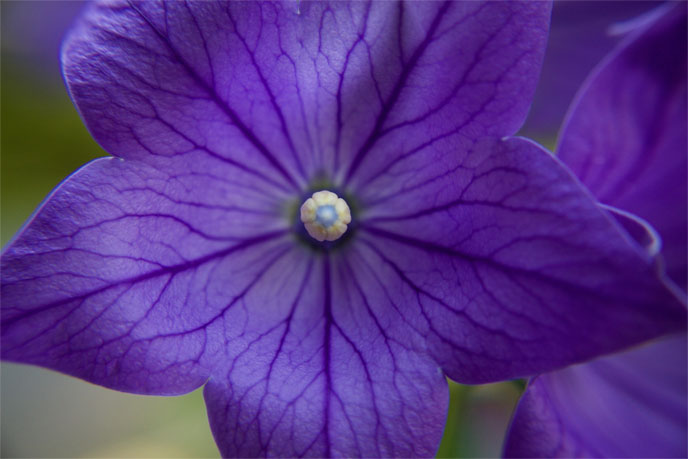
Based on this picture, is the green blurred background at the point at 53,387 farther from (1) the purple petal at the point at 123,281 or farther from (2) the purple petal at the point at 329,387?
(1) the purple petal at the point at 123,281

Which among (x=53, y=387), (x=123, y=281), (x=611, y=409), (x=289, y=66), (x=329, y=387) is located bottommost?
(x=611, y=409)

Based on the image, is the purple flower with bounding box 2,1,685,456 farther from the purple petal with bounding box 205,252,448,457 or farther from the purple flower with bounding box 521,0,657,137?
the purple flower with bounding box 521,0,657,137

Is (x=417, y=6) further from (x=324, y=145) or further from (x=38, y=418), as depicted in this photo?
(x=38, y=418)

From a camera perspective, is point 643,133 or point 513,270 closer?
point 513,270

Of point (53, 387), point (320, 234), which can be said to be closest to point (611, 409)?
point (320, 234)

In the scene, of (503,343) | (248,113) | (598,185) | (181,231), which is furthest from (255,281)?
A: (598,185)

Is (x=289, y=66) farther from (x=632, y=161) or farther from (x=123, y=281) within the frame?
(x=632, y=161)

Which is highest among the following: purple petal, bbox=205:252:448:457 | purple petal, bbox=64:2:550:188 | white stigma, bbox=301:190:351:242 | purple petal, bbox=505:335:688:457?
purple petal, bbox=64:2:550:188

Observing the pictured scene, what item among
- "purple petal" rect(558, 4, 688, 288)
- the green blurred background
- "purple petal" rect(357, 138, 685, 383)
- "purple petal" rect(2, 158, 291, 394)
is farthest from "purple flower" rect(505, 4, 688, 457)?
"purple petal" rect(2, 158, 291, 394)
